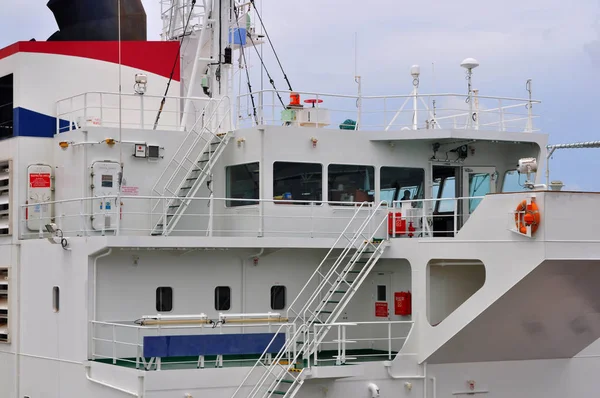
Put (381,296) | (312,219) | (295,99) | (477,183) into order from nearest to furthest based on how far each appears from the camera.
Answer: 1. (312,219)
2. (381,296)
3. (295,99)
4. (477,183)

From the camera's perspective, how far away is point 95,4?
83.5 feet

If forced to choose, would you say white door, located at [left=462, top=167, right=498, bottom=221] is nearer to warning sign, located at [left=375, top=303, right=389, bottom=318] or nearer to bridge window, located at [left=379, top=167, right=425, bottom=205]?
bridge window, located at [left=379, top=167, right=425, bottom=205]

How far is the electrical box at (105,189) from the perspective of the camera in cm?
2175

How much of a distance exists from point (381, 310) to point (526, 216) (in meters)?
4.78

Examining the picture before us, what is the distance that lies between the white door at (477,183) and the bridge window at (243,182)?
4.77 meters

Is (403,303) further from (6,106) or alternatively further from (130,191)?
(6,106)

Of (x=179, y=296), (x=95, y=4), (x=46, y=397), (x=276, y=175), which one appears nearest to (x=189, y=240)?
(x=179, y=296)

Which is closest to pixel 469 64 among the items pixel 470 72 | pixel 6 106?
pixel 470 72

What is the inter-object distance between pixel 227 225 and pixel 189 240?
2929 mm

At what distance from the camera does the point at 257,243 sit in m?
20.2

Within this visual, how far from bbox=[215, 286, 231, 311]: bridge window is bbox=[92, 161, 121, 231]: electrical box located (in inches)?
106

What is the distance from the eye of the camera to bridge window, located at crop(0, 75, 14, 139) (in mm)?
23953

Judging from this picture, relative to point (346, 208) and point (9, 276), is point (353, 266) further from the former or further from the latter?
point (9, 276)

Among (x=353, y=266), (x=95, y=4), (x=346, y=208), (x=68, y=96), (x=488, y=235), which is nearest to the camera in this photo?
(x=488, y=235)
